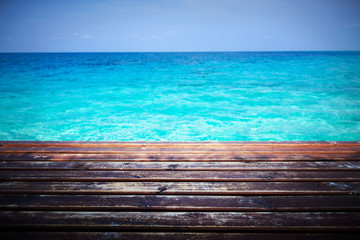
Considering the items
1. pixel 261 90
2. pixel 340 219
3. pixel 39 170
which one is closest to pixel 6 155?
pixel 39 170

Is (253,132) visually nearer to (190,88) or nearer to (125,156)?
(125,156)

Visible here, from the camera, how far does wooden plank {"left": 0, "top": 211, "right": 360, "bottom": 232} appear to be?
1194 millimetres

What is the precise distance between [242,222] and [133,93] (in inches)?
402

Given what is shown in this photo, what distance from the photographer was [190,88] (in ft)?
38.5

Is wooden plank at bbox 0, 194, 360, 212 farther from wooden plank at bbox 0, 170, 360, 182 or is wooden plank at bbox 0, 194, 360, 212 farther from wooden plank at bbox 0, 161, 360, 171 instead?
wooden plank at bbox 0, 161, 360, 171

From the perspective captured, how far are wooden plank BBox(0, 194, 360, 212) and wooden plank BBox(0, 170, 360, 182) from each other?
209 millimetres

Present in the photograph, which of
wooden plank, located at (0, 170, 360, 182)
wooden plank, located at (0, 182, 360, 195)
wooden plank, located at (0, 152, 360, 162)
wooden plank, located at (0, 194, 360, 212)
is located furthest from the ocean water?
wooden plank, located at (0, 194, 360, 212)

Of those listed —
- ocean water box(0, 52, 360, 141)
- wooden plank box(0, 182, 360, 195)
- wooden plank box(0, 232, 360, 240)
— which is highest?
wooden plank box(0, 182, 360, 195)

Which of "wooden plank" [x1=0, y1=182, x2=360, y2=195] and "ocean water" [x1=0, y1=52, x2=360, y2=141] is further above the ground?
"wooden plank" [x1=0, y1=182, x2=360, y2=195]

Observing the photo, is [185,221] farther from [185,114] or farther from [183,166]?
[185,114]

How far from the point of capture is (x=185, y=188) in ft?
5.09

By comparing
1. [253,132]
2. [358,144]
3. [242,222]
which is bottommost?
[253,132]

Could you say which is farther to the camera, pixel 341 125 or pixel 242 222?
pixel 341 125

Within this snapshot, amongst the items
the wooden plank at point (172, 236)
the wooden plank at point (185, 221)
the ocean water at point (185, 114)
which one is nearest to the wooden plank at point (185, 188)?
the wooden plank at point (185, 221)
